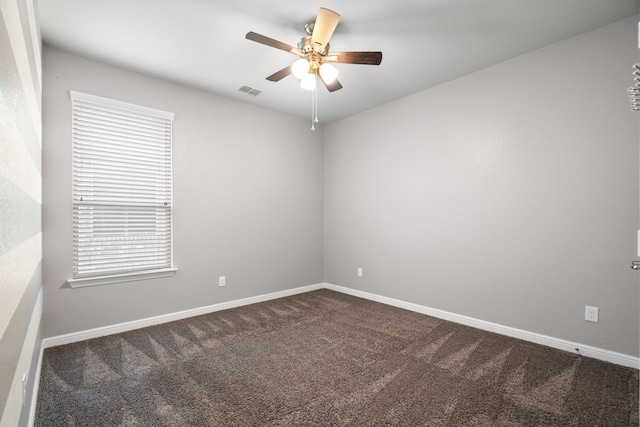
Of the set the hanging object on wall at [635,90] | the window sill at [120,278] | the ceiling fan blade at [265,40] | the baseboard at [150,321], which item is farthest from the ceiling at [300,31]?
the baseboard at [150,321]

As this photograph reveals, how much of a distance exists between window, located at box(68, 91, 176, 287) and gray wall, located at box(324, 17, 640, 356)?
8.78ft

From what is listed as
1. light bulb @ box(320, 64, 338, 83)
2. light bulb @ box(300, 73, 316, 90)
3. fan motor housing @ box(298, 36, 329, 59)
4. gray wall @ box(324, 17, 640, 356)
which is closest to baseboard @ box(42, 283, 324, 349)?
gray wall @ box(324, 17, 640, 356)

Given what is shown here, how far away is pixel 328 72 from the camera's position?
2.42 meters

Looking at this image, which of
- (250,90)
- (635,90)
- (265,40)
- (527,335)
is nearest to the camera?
(635,90)

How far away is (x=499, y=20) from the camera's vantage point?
2.38 meters

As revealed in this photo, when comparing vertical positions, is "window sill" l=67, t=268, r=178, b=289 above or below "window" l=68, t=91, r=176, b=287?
below

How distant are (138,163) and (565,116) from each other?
4.14 m

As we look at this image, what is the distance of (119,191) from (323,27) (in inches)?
98.8

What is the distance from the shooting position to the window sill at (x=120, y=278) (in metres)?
2.82

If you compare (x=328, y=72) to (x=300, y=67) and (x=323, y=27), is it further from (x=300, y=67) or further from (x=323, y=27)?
(x=323, y=27)

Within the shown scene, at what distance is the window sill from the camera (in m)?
2.82

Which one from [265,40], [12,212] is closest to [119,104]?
[265,40]

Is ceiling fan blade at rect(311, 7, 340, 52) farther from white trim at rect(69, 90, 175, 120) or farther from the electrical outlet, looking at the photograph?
the electrical outlet

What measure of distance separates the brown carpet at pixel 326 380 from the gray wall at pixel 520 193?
444 millimetres
